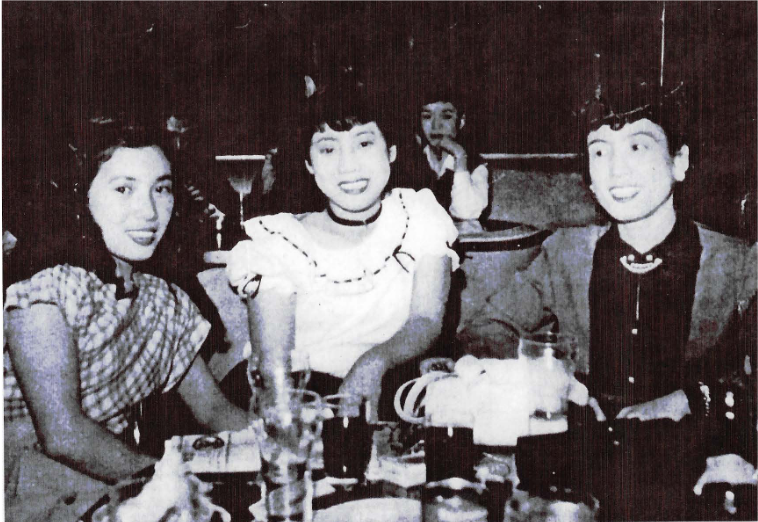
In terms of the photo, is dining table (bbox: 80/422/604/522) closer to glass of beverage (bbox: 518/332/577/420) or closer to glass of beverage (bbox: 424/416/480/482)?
glass of beverage (bbox: 424/416/480/482)

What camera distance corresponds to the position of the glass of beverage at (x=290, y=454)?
214cm

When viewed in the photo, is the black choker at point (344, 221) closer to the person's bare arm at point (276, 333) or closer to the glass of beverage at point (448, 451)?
the person's bare arm at point (276, 333)

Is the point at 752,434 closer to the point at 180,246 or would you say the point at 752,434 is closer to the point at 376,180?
the point at 376,180

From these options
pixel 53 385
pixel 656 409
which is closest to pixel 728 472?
pixel 656 409

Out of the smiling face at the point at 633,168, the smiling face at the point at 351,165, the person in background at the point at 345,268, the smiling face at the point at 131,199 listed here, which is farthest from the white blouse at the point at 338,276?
the smiling face at the point at 633,168

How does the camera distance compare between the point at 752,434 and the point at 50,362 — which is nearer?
the point at 50,362

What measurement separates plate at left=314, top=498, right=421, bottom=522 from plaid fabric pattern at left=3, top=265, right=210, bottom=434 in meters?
0.63

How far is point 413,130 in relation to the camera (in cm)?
233

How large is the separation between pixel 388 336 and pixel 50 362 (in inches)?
39.8

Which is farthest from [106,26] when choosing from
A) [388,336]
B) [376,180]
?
[388,336]

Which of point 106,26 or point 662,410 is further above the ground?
point 106,26

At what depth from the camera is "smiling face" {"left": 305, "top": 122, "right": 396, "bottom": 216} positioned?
7.55 ft

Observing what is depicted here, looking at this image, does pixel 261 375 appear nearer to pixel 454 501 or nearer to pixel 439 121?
pixel 454 501

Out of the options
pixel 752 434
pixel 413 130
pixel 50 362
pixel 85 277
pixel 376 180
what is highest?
pixel 413 130
